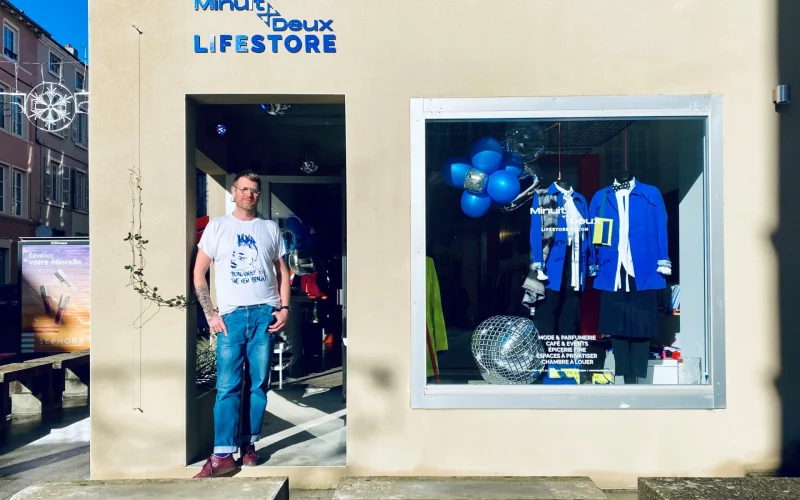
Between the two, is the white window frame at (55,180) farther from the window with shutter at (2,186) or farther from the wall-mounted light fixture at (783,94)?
the wall-mounted light fixture at (783,94)

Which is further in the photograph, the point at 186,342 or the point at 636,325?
the point at 636,325

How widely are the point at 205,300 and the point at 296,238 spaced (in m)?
2.94

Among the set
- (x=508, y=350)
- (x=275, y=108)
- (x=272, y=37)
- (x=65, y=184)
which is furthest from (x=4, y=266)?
(x=508, y=350)

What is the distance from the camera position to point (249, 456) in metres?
4.84

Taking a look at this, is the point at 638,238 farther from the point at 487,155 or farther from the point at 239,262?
the point at 239,262

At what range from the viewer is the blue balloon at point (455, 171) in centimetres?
508

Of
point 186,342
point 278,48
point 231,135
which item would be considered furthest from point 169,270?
point 231,135

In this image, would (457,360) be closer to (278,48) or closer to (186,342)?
(186,342)

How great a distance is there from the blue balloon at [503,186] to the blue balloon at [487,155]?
59mm

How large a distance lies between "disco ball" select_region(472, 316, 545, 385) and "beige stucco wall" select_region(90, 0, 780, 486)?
31 cm

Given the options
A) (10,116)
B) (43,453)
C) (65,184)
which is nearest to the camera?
(43,453)

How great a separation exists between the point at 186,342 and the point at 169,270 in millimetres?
503

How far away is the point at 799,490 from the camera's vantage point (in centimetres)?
318

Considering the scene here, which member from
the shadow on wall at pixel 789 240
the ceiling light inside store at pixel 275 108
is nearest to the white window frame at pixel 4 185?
the ceiling light inside store at pixel 275 108
